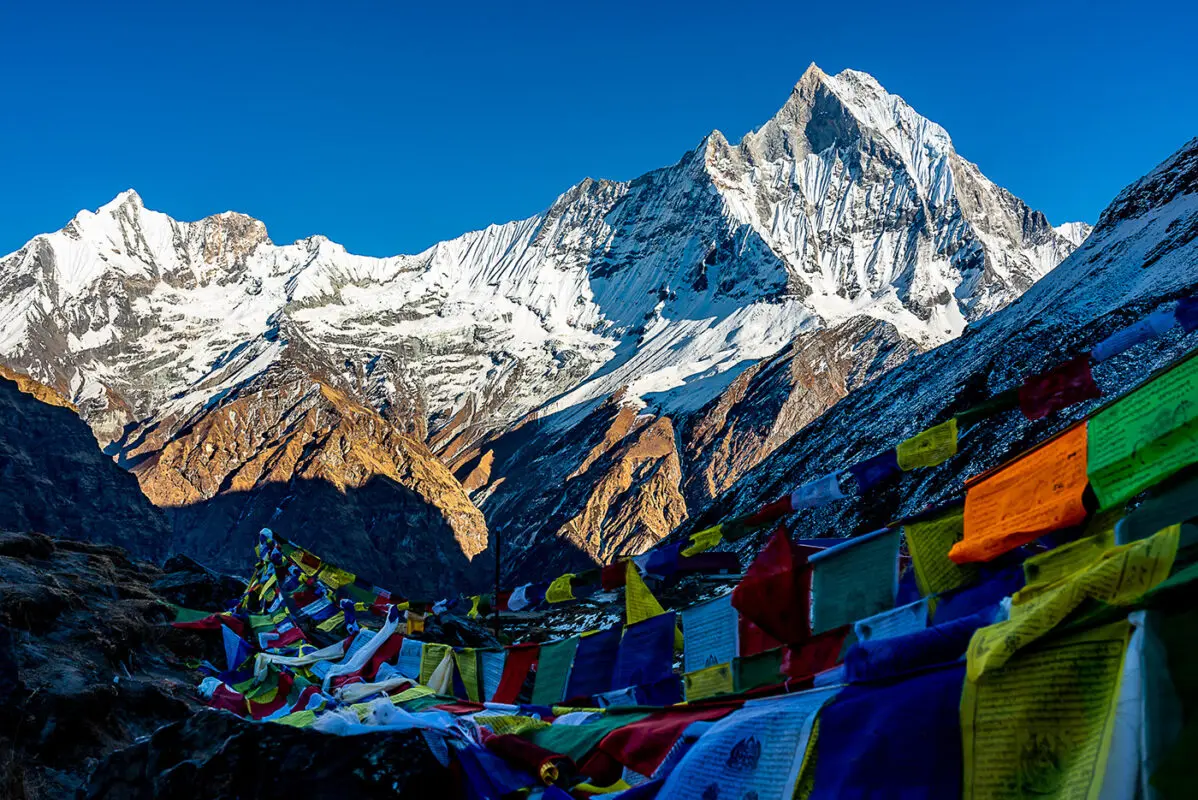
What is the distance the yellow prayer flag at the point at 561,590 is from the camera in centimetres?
991

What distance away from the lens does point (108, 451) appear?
160m

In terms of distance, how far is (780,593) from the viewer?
5.91 m

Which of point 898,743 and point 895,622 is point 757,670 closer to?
point 895,622

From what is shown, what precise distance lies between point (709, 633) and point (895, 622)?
93.2 inches

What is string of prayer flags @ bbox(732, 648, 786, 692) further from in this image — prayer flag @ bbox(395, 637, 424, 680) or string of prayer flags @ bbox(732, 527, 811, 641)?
prayer flag @ bbox(395, 637, 424, 680)

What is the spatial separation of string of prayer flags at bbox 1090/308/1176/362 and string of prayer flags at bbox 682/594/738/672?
10.1ft

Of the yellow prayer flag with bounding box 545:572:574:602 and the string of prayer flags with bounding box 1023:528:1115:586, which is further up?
the yellow prayer flag with bounding box 545:572:574:602

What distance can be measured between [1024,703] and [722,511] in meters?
58.9

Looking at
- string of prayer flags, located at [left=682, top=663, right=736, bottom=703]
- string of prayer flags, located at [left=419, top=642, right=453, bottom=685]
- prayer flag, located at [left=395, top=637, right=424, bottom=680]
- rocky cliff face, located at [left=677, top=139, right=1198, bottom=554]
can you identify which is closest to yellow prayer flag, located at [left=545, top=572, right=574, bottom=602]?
string of prayer flags, located at [left=419, top=642, right=453, bottom=685]

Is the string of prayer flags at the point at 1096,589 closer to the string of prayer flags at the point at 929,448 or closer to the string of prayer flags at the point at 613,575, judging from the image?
the string of prayer flags at the point at 929,448

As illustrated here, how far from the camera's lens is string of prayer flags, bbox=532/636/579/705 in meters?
8.09

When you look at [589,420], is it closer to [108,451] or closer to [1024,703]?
[108,451]

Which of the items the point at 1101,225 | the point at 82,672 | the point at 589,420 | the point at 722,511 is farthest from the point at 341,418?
the point at 82,672

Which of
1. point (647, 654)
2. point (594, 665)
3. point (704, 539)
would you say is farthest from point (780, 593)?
point (594, 665)
